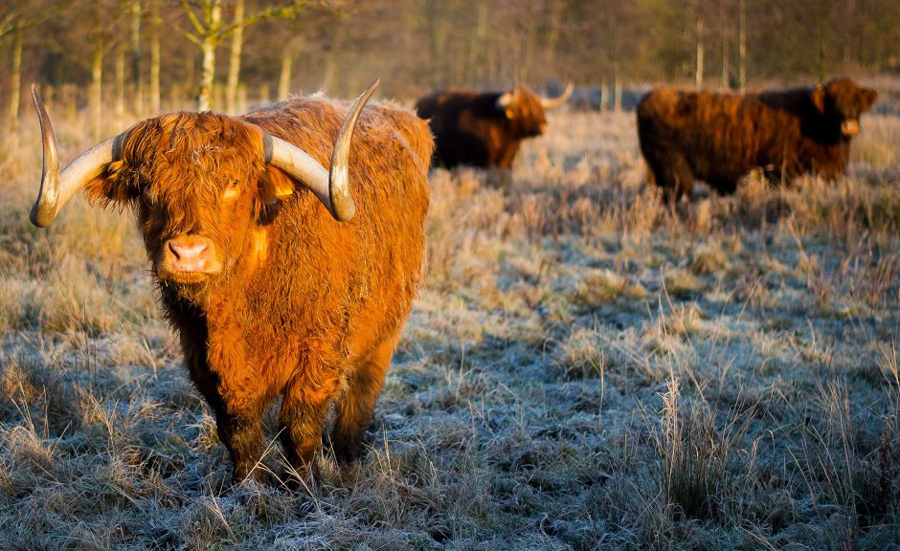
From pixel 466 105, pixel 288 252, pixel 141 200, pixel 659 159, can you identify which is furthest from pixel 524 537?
pixel 466 105

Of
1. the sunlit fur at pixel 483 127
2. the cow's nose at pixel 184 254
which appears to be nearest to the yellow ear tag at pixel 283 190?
the cow's nose at pixel 184 254

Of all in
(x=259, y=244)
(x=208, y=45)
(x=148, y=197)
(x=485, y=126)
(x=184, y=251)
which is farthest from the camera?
(x=485, y=126)

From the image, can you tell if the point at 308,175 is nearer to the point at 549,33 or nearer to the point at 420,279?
the point at 420,279

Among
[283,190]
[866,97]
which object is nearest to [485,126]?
[866,97]

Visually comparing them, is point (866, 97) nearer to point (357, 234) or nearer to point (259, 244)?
point (357, 234)

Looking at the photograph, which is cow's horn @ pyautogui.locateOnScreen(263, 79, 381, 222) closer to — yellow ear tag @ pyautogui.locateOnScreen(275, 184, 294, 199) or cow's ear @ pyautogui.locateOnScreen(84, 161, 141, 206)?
yellow ear tag @ pyautogui.locateOnScreen(275, 184, 294, 199)

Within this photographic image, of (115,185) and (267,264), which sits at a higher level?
(115,185)

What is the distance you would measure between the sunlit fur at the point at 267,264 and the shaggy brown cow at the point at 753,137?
6.87 m

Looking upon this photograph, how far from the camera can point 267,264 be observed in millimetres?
2734

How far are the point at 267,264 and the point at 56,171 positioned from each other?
774mm

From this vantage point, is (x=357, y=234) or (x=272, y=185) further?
(x=357, y=234)

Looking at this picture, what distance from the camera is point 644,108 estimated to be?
9844 millimetres

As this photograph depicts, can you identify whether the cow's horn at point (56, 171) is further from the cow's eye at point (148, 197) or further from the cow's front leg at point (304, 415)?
the cow's front leg at point (304, 415)

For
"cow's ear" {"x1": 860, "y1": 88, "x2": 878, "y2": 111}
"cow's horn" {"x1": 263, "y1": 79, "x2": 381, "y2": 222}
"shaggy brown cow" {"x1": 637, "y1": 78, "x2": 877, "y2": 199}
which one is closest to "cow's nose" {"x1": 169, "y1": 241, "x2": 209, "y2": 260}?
"cow's horn" {"x1": 263, "y1": 79, "x2": 381, "y2": 222}
